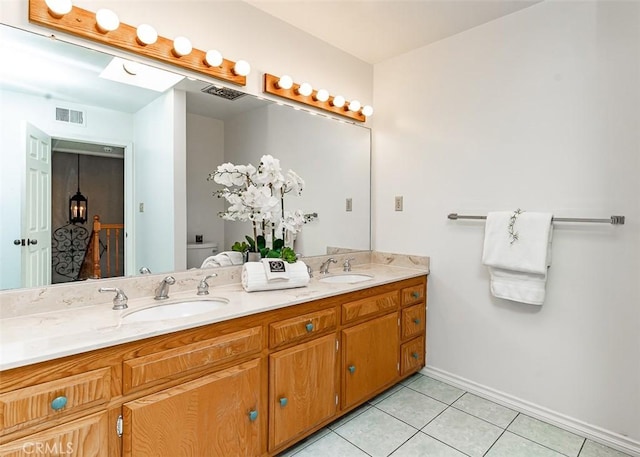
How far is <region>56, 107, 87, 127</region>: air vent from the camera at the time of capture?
57.6 inches

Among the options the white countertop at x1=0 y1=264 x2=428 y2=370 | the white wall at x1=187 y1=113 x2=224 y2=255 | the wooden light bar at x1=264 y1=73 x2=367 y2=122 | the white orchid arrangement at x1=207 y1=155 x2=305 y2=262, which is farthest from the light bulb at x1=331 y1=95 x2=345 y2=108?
the white countertop at x1=0 y1=264 x2=428 y2=370

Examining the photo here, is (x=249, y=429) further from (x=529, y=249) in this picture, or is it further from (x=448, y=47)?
(x=448, y=47)

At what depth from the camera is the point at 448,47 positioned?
2391mm

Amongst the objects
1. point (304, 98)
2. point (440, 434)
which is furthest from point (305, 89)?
point (440, 434)

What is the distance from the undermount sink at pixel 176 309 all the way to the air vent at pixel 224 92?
1.11 metres

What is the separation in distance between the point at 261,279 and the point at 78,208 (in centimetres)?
87

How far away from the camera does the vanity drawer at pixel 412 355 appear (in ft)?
7.62

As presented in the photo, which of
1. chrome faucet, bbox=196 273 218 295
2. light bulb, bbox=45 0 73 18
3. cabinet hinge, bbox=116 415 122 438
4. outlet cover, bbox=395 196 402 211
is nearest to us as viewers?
cabinet hinge, bbox=116 415 122 438

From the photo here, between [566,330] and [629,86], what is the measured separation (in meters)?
1.30

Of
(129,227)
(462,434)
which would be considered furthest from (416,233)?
(129,227)

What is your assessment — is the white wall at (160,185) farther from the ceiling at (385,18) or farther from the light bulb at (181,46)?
the ceiling at (385,18)

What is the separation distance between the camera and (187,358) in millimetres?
1261

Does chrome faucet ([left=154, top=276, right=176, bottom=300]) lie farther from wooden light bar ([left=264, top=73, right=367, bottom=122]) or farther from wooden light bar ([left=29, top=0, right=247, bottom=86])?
wooden light bar ([left=264, top=73, right=367, bottom=122])

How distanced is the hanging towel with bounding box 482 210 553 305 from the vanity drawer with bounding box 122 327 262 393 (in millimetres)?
1459
